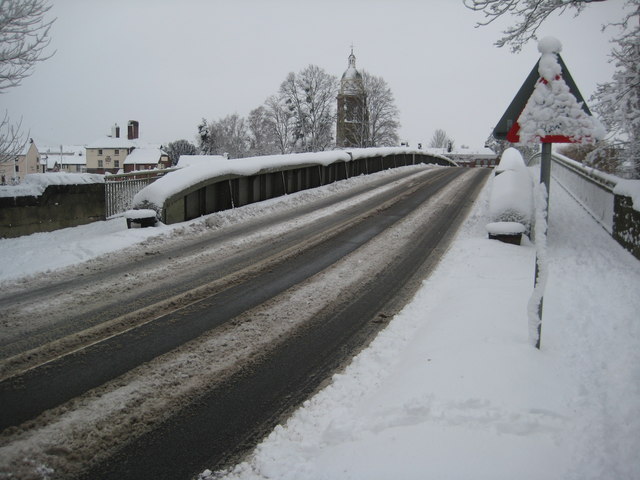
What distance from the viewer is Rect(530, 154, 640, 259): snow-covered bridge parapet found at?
862 centimetres

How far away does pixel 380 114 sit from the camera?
7250 cm

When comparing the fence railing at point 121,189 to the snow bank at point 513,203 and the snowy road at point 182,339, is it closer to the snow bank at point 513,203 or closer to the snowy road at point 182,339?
the snowy road at point 182,339

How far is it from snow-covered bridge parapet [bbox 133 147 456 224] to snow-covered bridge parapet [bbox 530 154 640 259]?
31.1ft

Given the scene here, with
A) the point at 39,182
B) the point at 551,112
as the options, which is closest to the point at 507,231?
the point at 551,112

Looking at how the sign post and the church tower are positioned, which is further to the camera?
the church tower

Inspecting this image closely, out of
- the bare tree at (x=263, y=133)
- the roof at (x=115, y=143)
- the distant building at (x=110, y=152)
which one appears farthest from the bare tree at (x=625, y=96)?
the roof at (x=115, y=143)

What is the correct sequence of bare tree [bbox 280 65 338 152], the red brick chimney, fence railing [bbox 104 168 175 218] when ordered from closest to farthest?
fence railing [bbox 104 168 175 218] → bare tree [bbox 280 65 338 152] → the red brick chimney

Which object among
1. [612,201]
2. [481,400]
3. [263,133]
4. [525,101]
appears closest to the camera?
[481,400]

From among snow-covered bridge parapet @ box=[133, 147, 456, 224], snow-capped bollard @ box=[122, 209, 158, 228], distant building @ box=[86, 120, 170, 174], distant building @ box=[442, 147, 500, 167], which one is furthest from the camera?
distant building @ box=[442, 147, 500, 167]

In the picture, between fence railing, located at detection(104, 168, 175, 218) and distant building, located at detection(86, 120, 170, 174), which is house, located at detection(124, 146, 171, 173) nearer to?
distant building, located at detection(86, 120, 170, 174)

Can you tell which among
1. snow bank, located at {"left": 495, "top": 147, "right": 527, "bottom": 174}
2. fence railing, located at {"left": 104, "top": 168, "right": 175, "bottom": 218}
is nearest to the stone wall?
fence railing, located at {"left": 104, "top": 168, "right": 175, "bottom": 218}

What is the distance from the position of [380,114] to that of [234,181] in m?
62.7

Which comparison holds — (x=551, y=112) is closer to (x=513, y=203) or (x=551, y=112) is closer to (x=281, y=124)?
(x=513, y=203)

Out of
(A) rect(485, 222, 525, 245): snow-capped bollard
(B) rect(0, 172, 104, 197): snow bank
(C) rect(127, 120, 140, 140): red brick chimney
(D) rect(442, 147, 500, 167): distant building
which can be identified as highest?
(C) rect(127, 120, 140, 140): red brick chimney
